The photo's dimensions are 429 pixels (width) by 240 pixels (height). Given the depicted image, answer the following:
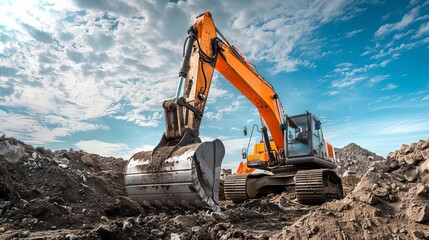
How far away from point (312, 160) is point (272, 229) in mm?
4228

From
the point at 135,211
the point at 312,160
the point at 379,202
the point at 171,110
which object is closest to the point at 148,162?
the point at 171,110

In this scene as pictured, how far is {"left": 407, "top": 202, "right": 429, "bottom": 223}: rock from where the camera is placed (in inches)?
164

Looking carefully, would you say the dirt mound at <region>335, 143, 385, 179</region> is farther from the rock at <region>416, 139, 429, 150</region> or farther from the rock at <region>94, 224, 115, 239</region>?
the rock at <region>94, 224, 115, 239</region>

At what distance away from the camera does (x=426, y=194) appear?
465 centimetres

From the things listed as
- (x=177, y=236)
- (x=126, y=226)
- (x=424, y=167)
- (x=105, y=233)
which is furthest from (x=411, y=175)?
(x=105, y=233)

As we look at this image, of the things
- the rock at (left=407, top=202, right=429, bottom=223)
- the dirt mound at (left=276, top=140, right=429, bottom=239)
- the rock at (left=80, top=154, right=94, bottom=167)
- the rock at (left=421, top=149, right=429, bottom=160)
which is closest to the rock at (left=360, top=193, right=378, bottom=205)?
the dirt mound at (left=276, top=140, right=429, bottom=239)

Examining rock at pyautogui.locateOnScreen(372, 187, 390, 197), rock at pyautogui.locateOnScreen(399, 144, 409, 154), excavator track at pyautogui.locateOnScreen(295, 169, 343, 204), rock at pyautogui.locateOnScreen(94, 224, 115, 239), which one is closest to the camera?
rock at pyautogui.locateOnScreen(94, 224, 115, 239)

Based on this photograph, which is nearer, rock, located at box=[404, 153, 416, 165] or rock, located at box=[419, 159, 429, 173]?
rock, located at box=[419, 159, 429, 173]

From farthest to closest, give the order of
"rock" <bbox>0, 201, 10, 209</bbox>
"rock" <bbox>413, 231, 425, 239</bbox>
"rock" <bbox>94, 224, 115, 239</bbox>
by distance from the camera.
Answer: "rock" <bbox>0, 201, 10, 209</bbox>, "rock" <bbox>413, 231, 425, 239</bbox>, "rock" <bbox>94, 224, 115, 239</bbox>

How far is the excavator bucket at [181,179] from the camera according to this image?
5.02m

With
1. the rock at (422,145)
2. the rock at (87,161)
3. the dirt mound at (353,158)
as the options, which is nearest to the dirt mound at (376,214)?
the rock at (422,145)

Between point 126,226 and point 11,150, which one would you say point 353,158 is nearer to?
point 11,150

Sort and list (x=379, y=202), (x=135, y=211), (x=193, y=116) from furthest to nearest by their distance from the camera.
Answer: (x=135, y=211)
(x=193, y=116)
(x=379, y=202)

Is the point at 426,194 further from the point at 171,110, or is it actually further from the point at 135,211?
the point at 135,211
